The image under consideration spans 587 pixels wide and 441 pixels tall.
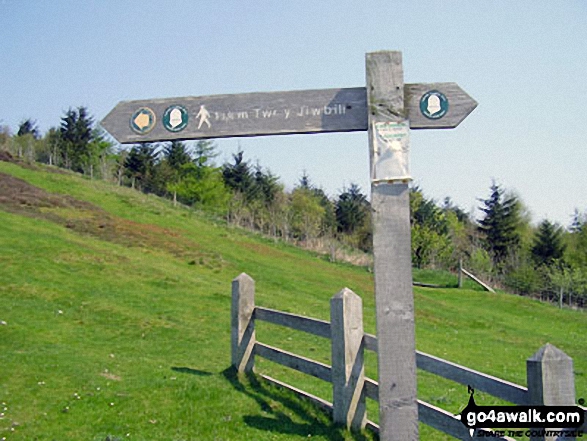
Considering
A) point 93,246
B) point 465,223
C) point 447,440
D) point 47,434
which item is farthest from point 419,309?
point 465,223

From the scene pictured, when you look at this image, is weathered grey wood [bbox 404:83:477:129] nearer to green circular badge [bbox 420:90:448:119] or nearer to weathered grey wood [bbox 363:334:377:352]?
green circular badge [bbox 420:90:448:119]

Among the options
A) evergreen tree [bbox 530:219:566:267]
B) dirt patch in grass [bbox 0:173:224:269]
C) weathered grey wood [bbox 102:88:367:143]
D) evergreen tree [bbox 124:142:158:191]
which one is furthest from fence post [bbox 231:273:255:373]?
evergreen tree [bbox 124:142:158:191]

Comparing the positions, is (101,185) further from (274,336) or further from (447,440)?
(447,440)

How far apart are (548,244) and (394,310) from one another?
168 feet

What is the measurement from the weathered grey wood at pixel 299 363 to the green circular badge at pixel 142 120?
3.59 m

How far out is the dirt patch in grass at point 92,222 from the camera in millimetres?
28750

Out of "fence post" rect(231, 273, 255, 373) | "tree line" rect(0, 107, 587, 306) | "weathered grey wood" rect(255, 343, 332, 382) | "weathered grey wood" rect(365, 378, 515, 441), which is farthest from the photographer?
"tree line" rect(0, 107, 587, 306)

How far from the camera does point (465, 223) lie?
71.1 metres

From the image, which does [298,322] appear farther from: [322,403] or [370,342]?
[370,342]

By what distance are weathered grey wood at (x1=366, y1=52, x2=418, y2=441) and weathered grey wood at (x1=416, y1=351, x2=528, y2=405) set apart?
2.45 feet

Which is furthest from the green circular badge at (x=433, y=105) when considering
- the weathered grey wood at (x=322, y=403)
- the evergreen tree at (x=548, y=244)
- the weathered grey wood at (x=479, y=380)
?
the evergreen tree at (x=548, y=244)

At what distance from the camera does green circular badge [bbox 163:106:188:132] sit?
15.0ft

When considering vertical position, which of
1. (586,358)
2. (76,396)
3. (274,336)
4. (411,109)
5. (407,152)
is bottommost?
(586,358)

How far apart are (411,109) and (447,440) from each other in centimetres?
409
